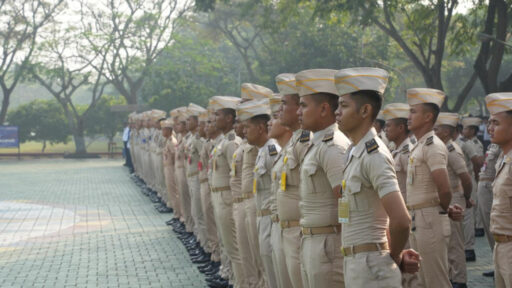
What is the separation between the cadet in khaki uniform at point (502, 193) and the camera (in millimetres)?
5273

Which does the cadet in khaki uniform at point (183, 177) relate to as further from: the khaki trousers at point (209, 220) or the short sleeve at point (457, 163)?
the short sleeve at point (457, 163)

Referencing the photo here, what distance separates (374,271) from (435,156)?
300 centimetres

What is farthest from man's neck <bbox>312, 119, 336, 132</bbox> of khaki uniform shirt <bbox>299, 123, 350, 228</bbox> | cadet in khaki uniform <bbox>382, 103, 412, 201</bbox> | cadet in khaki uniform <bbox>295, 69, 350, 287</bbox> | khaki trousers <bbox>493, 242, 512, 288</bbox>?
cadet in khaki uniform <bbox>382, 103, 412, 201</bbox>

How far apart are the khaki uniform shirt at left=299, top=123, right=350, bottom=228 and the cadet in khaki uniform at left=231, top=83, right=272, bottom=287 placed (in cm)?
Answer: 225

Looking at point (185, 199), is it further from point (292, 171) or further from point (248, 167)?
point (292, 171)

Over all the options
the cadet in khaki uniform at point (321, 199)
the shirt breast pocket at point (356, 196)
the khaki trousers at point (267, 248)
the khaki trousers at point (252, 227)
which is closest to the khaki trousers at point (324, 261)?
the cadet in khaki uniform at point (321, 199)

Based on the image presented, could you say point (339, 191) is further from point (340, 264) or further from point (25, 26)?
point (25, 26)

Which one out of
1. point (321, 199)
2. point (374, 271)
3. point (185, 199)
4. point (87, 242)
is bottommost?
point (87, 242)

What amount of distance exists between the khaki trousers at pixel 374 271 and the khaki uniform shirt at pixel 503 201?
1.69m

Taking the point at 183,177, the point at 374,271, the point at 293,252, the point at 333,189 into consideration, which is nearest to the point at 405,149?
the point at 293,252

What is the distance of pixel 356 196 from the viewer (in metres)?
4.12

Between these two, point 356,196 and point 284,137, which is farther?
point 284,137

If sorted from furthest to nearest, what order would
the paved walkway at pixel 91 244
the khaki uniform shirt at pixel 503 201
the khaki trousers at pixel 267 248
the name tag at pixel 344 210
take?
the paved walkway at pixel 91 244, the khaki trousers at pixel 267 248, the khaki uniform shirt at pixel 503 201, the name tag at pixel 344 210

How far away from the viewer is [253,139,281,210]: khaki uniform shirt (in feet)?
20.6
